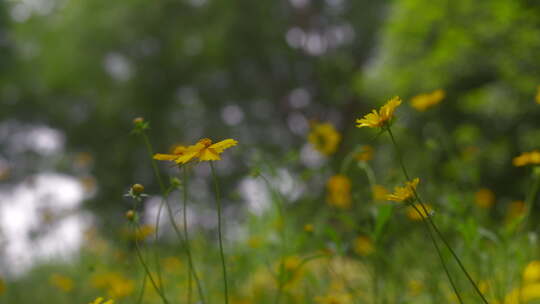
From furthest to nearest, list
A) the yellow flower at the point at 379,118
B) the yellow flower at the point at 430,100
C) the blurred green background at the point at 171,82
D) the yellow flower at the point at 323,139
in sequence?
1. the blurred green background at the point at 171,82
2. the yellow flower at the point at 323,139
3. the yellow flower at the point at 430,100
4. the yellow flower at the point at 379,118

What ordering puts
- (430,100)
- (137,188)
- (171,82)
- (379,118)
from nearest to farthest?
(379,118), (137,188), (430,100), (171,82)

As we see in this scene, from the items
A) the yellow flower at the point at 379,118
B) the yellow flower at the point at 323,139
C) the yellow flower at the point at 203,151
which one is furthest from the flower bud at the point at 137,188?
the yellow flower at the point at 323,139

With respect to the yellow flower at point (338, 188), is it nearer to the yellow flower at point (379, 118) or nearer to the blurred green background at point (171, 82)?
the yellow flower at point (379, 118)

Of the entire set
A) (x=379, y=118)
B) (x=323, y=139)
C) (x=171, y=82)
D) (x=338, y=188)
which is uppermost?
(x=171, y=82)

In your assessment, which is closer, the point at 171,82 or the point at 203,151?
the point at 203,151

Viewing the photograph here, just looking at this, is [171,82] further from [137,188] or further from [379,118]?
[379,118]

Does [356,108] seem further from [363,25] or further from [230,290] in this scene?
[230,290]

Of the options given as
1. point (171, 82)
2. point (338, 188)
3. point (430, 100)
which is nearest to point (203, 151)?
point (430, 100)

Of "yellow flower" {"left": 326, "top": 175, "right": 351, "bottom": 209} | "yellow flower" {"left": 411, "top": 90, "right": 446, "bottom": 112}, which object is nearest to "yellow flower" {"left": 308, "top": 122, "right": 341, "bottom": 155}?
"yellow flower" {"left": 326, "top": 175, "right": 351, "bottom": 209}

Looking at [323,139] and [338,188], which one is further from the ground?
[323,139]

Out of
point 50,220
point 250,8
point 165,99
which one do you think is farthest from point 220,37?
point 50,220

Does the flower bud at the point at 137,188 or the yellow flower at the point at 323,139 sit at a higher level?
the yellow flower at the point at 323,139

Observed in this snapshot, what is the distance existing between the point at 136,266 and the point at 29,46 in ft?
25.2

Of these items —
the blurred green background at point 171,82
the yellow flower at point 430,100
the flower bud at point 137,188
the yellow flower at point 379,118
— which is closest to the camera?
the yellow flower at point 379,118
